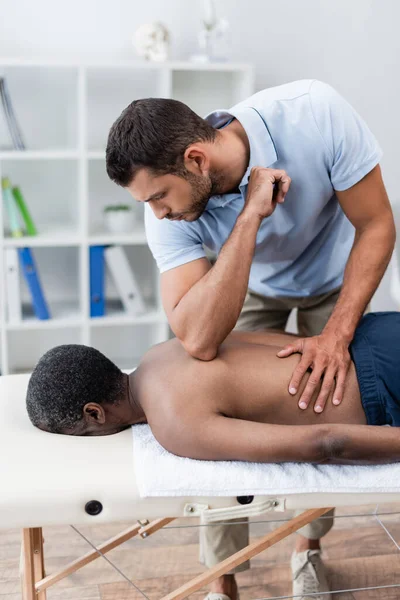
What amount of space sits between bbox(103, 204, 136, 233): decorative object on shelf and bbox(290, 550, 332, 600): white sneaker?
5.11ft

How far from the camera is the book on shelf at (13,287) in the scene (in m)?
3.04

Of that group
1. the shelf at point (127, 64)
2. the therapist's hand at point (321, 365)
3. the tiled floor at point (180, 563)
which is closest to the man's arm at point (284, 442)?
the therapist's hand at point (321, 365)

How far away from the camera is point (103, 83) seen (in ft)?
10.6

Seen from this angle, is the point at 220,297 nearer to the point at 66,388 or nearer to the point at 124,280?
the point at 66,388

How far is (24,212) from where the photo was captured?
10.1ft

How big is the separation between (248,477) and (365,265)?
22.9 inches

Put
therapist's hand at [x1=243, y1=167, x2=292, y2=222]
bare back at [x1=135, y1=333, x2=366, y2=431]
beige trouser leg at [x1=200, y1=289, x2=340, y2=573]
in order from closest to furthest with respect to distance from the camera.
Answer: bare back at [x1=135, y1=333, x2=366, y2=431] → therapist's hand at [x1=243, y1=167, x2=292, y2=222] → beige trouser leg at [x1=200, y1=289, x2=340, y2=573]

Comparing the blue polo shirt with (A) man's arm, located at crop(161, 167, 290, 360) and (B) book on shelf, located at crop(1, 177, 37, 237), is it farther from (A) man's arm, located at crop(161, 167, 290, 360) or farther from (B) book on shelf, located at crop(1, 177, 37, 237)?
(B) book on shelf, located at crop(1, 177, 37, 237)

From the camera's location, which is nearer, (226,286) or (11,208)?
(226,286)

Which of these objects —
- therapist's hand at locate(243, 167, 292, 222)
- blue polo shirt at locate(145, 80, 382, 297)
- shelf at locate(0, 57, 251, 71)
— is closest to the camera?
therapist's hand at locate(243, 167, 292, 222)

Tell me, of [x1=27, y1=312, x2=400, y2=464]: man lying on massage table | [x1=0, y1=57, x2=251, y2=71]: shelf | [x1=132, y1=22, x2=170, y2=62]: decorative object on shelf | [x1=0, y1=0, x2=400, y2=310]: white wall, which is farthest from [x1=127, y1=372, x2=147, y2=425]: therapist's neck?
[x1=0, y1=0, x2=400, y2=310]: white wall

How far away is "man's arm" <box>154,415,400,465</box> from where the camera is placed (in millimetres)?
1403

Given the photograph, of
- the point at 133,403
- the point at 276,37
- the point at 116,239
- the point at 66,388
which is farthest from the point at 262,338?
the point at 276,37

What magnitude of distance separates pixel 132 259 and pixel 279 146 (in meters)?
1.83
